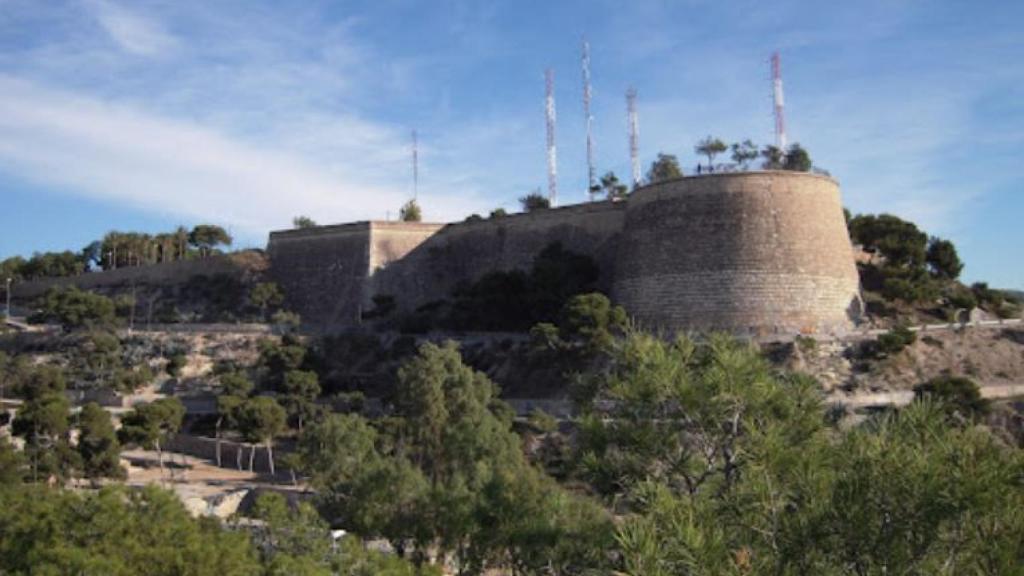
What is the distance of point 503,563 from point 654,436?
519cm

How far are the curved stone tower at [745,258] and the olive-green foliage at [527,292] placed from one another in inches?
81.8

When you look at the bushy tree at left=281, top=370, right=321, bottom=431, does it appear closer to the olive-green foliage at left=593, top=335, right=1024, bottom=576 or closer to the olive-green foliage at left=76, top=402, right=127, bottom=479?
the olive-green foliage at left=76, top=402, right=127, bottom=479

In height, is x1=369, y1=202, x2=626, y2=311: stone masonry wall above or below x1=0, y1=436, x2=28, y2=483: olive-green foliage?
above

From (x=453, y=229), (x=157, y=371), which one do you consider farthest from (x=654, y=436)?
(x=453, y=229)

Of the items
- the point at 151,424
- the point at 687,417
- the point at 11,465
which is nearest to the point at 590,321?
the point at 151,424

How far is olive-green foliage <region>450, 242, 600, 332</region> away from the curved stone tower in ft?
6.82

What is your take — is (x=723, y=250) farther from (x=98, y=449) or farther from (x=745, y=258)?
(x=98, y=449)

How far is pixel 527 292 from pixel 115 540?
80.4 ft

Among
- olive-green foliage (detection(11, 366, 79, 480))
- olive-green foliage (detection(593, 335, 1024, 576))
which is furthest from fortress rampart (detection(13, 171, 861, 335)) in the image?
olive-green foliage (detection(593, 335, 1024, 576))

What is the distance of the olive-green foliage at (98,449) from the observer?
20.7 meters

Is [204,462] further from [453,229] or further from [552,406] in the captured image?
[453,229]

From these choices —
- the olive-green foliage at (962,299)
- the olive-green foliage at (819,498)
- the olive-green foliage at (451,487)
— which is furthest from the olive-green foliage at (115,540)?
the olive-green foliage at (962,299)

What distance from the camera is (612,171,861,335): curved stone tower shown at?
29250 mm

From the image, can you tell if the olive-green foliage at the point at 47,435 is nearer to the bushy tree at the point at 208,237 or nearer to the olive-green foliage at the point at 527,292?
the olive-green foliage at the point at 527,292
